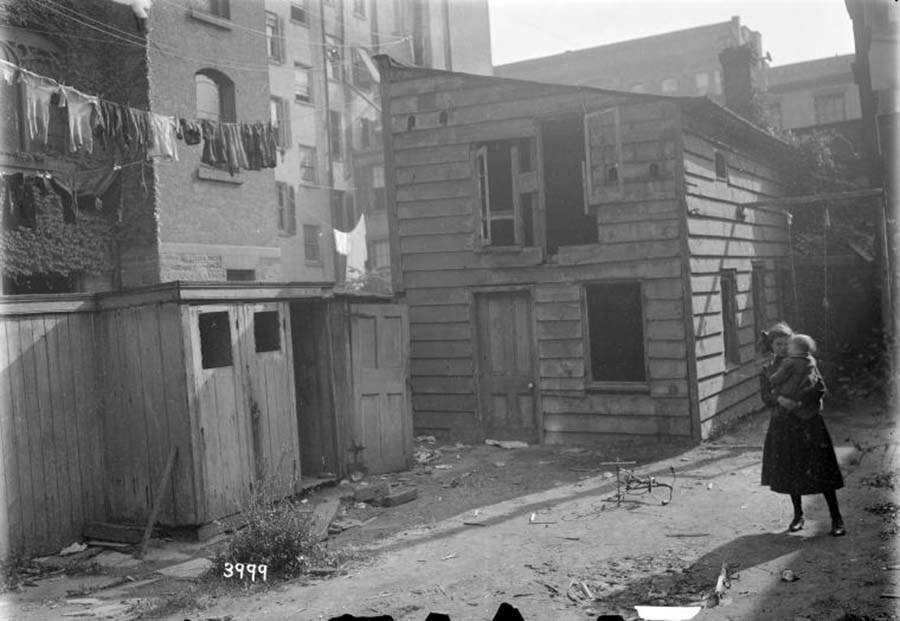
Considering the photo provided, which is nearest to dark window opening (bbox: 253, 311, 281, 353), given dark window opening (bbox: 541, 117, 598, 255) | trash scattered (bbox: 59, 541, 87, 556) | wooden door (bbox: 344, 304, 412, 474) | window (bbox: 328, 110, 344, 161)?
wooden door (bbox: 344, 304, 412, 474)

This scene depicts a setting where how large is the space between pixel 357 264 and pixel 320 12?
11.0 meters

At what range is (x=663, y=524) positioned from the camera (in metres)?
8.02

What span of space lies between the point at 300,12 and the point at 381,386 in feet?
91.5

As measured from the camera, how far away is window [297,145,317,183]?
3547 cm

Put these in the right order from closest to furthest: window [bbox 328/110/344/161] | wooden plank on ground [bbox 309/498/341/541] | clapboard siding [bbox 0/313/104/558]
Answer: wooden plank on ground [bbox 309/498/341/541] → clapboard siding [bbox 0/313/104/558] → window [bbox 328/110/344/161]

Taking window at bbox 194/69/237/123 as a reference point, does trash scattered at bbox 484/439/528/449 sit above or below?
below

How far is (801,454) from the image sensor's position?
7164mm

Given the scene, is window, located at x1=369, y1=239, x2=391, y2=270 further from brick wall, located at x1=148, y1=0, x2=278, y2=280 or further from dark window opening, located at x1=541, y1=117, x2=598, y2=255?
dark window opening, located at x1=541, y1=117, x2=598, y2=255

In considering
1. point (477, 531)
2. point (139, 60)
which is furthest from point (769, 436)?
point (139, 60)

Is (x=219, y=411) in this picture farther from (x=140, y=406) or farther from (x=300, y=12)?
(x=300, y=12)

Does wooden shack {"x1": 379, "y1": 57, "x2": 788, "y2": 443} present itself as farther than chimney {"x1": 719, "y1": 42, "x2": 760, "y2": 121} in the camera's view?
No

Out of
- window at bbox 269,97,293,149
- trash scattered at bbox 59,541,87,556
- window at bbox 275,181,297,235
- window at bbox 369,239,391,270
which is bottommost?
trash scattered at bbox 59,541,87,556

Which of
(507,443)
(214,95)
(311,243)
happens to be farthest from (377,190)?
(507,443)

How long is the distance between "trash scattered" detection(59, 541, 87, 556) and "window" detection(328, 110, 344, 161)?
30259 mm
